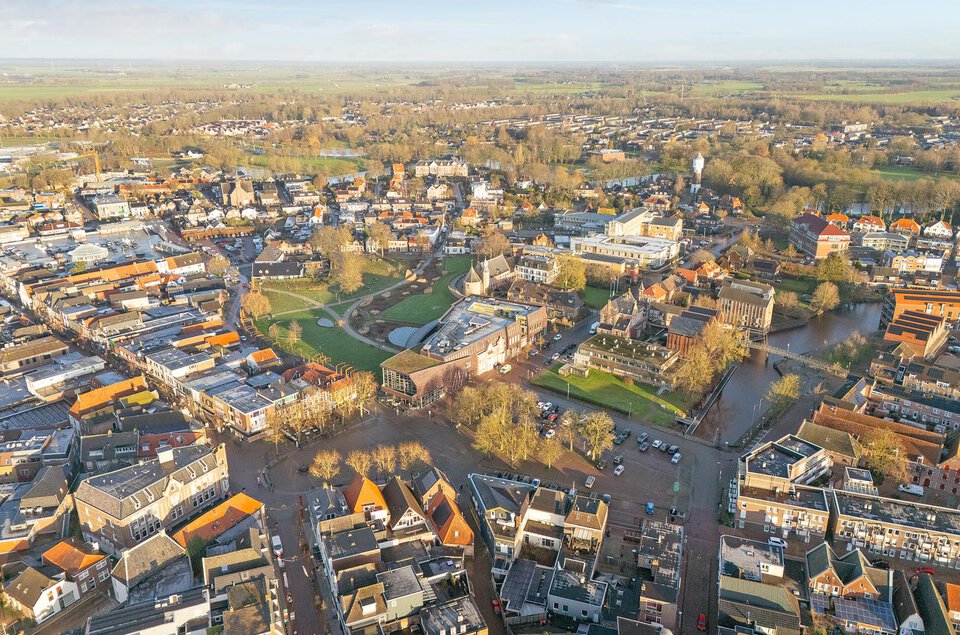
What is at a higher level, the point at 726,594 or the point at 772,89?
the point at 772,89

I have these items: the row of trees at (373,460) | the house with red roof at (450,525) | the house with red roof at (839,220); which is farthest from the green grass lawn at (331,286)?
the house with red roof at (839,220)

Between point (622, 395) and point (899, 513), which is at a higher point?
Result: point (899, 513)

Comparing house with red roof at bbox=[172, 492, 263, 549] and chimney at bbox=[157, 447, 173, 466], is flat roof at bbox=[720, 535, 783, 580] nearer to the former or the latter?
house with red roof at bbox=[172, 492, 263, 549]

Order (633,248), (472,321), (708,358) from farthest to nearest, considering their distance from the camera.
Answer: (633,248) < (472,321) < (708,358)

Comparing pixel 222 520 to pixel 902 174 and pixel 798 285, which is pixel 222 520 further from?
pixel 902 174

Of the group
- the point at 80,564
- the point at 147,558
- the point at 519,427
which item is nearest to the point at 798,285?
the point at 519,427

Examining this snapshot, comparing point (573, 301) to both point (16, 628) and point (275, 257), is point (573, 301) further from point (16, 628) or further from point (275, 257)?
point (16, 628)

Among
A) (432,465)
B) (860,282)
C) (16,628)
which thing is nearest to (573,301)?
(432,465)
